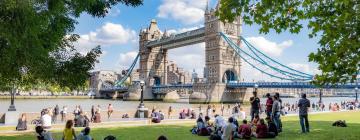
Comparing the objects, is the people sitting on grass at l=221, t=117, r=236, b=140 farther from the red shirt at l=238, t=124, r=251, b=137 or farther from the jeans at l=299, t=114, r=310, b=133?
the jeans at l=299, t=114, r=310, b=133

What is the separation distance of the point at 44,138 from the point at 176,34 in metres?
115

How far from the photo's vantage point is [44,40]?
341 inches

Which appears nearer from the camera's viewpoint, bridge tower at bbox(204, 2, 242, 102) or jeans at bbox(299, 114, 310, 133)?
jeans at bbox(299, 114, 310, 133)

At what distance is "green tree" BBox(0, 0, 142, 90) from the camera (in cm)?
761

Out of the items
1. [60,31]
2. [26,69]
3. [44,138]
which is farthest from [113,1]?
[44,138]

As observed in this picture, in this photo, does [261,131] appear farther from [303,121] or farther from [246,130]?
[303,121]

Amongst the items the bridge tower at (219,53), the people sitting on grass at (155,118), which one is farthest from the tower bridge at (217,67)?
the people sitting on grass at (155,118)

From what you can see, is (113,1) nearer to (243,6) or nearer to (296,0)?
(243,6)

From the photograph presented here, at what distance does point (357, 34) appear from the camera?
8.73 m

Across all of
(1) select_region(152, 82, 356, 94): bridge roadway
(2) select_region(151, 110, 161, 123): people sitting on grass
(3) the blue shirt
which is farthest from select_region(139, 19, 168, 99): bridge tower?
(3) the blue shirt

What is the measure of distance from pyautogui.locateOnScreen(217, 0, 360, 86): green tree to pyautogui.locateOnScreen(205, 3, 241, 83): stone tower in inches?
3825

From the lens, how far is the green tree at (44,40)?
7.61 metres

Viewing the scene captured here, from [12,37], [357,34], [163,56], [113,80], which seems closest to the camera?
[12,37]

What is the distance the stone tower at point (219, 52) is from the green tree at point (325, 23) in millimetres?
97157
